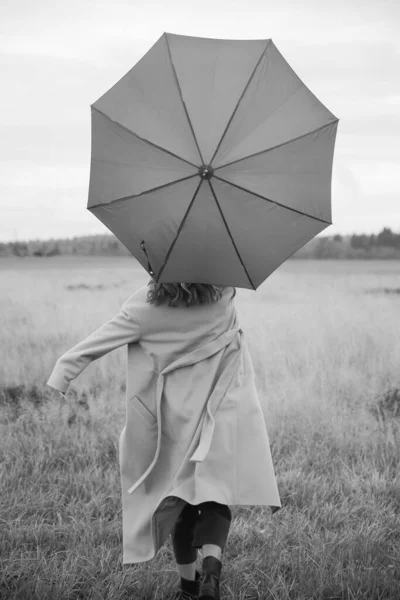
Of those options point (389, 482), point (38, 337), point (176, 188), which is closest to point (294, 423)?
point (389, 482)

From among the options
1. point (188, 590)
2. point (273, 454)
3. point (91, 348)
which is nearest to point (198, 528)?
point (188, 590)

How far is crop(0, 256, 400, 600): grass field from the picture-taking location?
336 centimetres

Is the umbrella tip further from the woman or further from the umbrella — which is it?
the woman

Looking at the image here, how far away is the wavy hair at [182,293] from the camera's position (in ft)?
10.2

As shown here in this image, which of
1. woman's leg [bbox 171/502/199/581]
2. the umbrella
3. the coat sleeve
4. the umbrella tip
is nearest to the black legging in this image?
woman's leg [bbox 171/502/199/581]

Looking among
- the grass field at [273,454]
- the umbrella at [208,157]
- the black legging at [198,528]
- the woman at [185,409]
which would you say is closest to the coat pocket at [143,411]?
the woman at [185,409]

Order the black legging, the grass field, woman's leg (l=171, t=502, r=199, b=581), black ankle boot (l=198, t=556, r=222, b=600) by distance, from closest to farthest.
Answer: black ankle boot (l=198, t=556, r=222, b=600), the black legging, woman's leg (l=171, t=502, r=199, b=581), the grass field

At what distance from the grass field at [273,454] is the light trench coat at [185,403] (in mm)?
439

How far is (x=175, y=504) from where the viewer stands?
3193mm

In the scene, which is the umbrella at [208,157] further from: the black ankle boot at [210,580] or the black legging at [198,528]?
the black ankle boot at [210,580]

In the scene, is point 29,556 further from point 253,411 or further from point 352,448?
point 352,448

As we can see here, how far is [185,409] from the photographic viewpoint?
3135mm

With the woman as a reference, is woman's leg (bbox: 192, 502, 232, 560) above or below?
below

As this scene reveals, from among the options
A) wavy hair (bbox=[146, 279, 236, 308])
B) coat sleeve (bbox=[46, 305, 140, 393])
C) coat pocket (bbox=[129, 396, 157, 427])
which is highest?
wavy hair (bbox=[146, 279, 236, 308])
